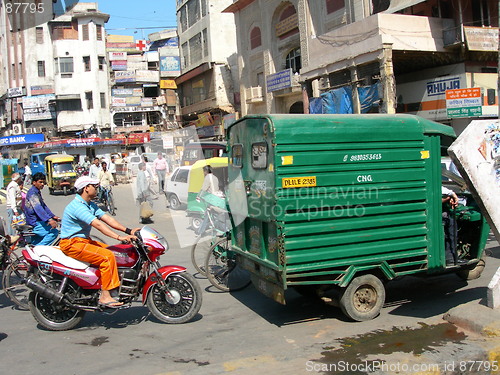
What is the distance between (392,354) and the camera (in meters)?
4.68

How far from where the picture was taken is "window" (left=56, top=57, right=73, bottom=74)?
182 ft

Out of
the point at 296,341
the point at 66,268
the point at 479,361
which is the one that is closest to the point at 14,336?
the point at 66,268

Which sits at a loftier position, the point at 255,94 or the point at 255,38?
the point at 255,38

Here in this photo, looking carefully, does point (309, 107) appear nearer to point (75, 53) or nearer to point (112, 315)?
point (112, 315)

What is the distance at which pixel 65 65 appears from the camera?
55.7 m

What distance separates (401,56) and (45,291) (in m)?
17.5

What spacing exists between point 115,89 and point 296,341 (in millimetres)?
53953

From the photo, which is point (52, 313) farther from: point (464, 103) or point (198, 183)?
point (464, 103)

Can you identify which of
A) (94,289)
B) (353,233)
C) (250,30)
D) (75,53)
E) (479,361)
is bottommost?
(479,361)

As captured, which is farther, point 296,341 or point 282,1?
point 282,1

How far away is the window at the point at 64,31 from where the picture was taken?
184 feet

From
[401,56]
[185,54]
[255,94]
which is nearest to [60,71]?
→ [185,54]

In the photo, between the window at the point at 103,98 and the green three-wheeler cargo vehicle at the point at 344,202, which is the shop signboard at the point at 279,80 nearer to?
the green three-wheeler cargo vehicle at the point at 344,202

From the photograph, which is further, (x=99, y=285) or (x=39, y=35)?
(x=39, y=35)
